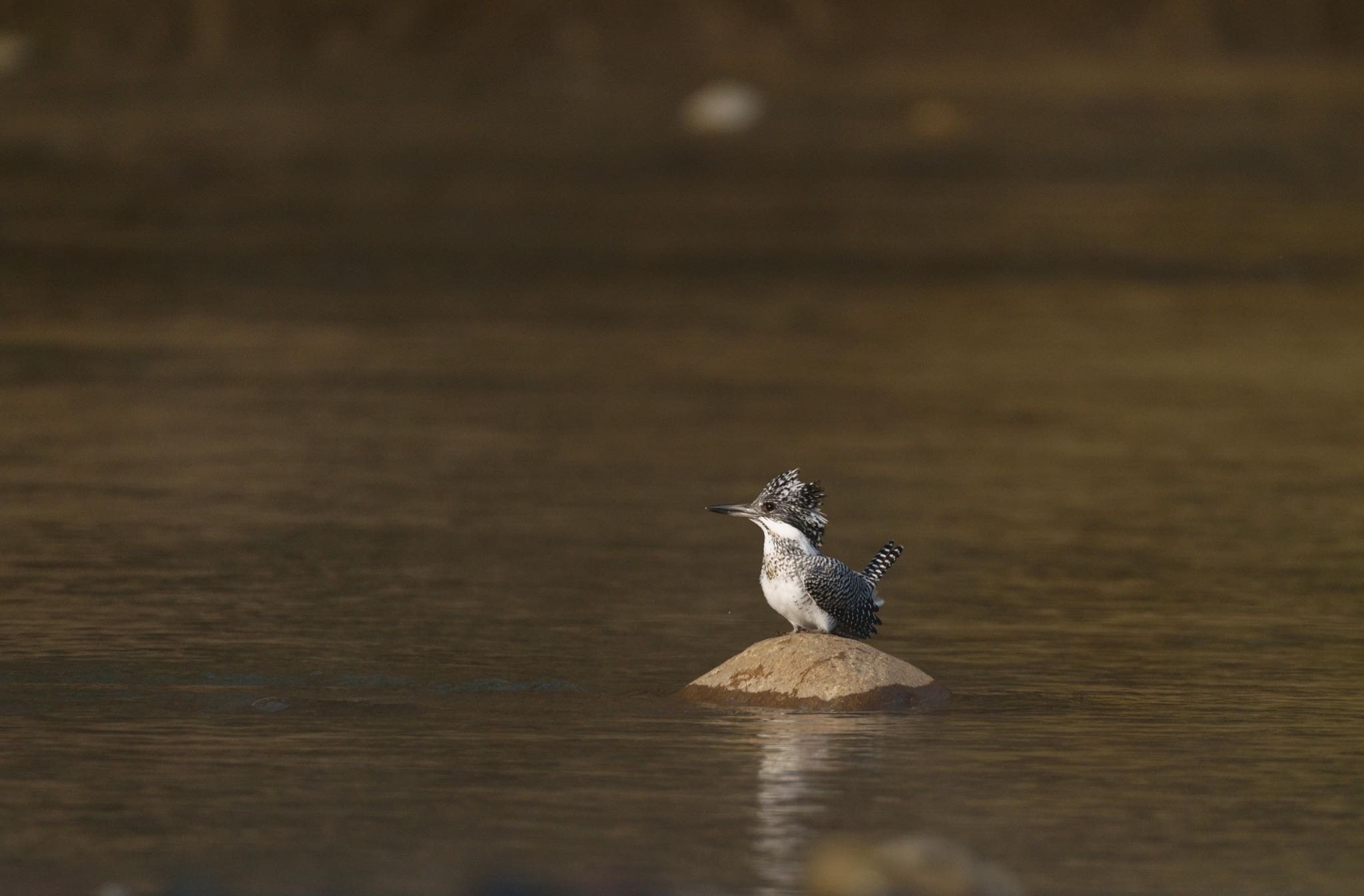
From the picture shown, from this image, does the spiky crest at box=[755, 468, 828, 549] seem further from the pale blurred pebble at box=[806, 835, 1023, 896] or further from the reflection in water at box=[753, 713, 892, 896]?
the pale blurred pebble at box=[806, 835, 1023, 896]

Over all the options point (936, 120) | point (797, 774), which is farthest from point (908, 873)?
point (936, 120)

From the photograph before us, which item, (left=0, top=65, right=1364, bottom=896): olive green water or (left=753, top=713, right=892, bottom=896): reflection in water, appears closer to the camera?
(left=753, top=713, right=892, bottom=896): reflection in water

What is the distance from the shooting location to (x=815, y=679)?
11.5m

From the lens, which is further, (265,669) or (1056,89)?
(1056,89)

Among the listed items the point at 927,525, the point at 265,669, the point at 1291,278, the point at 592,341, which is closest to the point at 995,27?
the point at 1291,278

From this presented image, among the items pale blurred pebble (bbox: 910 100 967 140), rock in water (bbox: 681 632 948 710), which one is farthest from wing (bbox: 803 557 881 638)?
pale blurred pebble (bbox: 910 100 967 140)

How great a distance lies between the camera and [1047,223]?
3628 cm

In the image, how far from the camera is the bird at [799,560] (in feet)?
37.4

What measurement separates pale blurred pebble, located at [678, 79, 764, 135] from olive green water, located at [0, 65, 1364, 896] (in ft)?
36.9

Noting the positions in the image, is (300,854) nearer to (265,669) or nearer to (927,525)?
(265,669)

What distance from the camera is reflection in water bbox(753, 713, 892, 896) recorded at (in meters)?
9.21

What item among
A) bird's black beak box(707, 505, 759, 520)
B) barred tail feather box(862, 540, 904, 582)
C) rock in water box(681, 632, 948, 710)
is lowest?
rock in water box(681, 632, 948, 710)

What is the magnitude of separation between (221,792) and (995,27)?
38.4 meters

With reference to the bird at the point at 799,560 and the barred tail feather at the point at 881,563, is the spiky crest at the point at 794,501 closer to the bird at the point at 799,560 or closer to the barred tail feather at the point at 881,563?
the bird at the point at 799,560
